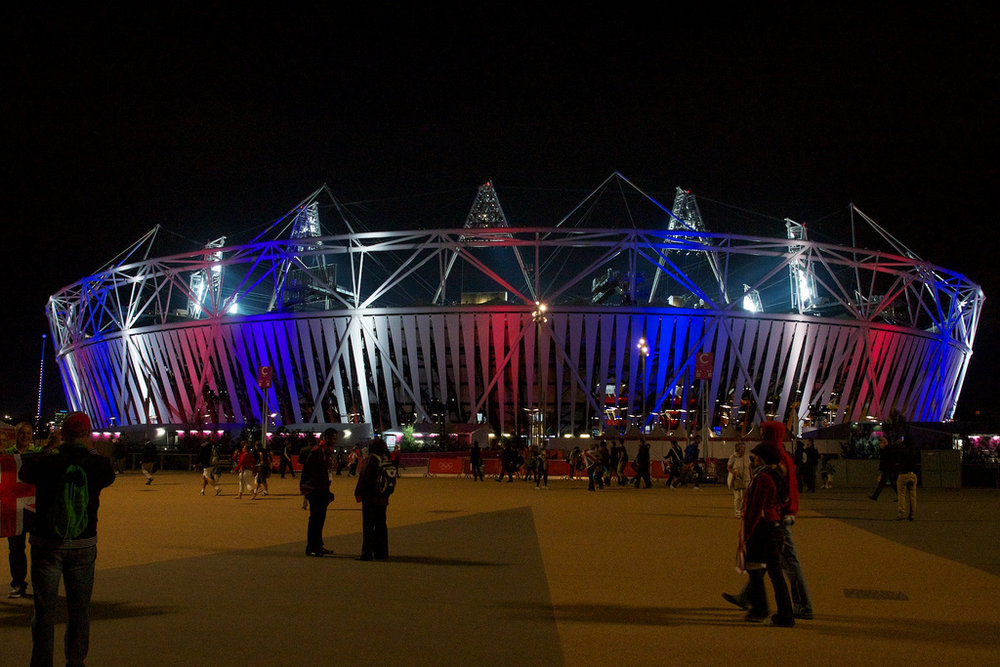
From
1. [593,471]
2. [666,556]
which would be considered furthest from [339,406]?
[666,556]

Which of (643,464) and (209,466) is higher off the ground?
(209,466)

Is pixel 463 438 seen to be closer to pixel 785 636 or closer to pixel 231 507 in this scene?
pixel 231 507

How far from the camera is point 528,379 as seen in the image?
58250 millimetres

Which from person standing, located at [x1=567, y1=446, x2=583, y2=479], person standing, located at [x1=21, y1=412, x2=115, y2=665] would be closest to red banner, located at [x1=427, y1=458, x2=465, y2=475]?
person standing, located at [x1=567, y1=446, x2=583, y2=479]

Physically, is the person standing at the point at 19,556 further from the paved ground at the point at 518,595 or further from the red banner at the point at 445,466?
the red banner at the point at 445,466

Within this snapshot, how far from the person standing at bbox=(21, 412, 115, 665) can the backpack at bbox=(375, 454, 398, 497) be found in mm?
5427

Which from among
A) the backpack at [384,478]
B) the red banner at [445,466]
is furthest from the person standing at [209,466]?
the red banner at [445,466]

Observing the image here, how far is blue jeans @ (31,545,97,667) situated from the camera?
5.21 meters

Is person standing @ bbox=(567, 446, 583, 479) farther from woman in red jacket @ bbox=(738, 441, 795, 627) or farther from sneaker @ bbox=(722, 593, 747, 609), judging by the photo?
woman in red jacket @ bbox=(738, 441, 795, 627)

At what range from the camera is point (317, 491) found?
11570 mm

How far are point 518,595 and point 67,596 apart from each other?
4.14 metres

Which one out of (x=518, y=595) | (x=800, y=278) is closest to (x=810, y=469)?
(x=518, y=595)

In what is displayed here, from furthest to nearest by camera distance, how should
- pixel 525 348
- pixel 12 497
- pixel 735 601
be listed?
1. pixel 525 348
2. pixel 735 601
3. pixel 12 497

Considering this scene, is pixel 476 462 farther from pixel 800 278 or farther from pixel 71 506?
pixel 800 278
